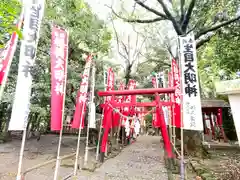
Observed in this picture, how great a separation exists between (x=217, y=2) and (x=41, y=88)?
10439 mm

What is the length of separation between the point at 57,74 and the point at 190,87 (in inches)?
143

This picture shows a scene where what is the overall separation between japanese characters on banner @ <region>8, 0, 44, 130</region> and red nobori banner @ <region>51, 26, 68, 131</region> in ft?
2.56

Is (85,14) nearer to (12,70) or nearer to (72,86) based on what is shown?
(72,86)

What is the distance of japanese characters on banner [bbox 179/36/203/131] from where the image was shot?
15.4 feet

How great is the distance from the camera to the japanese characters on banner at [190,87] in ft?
15.4

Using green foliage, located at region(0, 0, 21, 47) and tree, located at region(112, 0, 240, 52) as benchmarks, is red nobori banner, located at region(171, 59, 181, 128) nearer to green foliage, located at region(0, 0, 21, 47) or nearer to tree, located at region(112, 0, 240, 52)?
tree, located at region(112, 0, 240, 52)

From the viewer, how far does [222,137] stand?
15406 millimetres

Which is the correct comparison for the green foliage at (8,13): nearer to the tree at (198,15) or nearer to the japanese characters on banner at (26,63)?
the japanese characters on banner at (26,63)

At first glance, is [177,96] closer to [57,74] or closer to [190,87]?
[190,87]

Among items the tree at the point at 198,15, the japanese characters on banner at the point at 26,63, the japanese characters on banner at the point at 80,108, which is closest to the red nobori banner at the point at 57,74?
the japanese characters on banner at the point at 26,63

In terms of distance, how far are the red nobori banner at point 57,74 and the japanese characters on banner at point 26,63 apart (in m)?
0.78

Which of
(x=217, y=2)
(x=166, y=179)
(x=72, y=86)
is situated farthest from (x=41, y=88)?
(x=217, y=2)

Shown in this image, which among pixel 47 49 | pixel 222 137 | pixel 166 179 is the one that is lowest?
pixel 166 179

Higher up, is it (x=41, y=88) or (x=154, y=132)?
(x=41, y=88)
